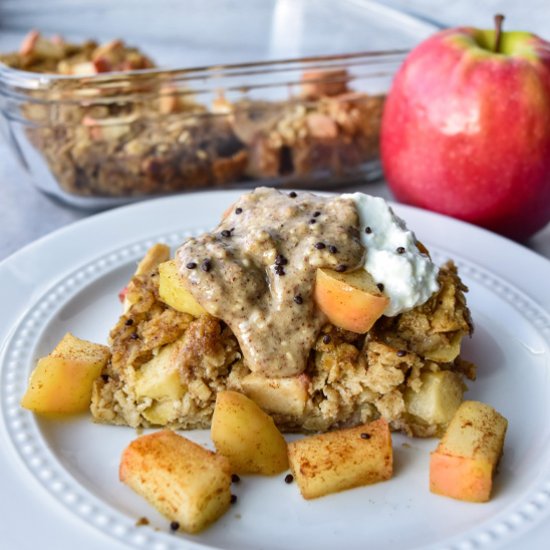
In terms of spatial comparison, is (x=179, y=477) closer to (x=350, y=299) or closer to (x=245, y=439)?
(x=245, y=439)

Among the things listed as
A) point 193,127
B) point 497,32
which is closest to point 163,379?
point 193,127

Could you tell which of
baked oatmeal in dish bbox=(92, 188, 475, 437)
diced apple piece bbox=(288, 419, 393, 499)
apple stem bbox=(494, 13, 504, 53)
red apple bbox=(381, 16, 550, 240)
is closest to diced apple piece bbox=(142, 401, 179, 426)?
baked oatmeal in dish bbox=(92, 188, 475, 437)

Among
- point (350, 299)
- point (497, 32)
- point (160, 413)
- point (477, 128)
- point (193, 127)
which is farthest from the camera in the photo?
point (193, 127)

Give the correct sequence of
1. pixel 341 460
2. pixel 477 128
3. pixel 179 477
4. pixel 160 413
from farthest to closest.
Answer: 1. pixel 477 128
2. pixel 160 413
3. pixel 341 460
4. pixel 179 477

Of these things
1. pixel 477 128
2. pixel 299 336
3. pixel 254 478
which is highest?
pixel 477 128

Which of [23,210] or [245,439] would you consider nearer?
[245,439]

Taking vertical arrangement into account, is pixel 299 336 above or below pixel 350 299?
below
